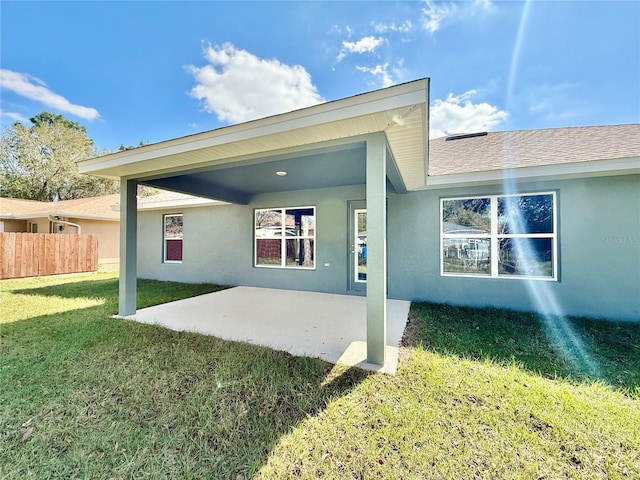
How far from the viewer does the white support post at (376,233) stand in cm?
295

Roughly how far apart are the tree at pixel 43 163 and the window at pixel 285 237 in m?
21.3

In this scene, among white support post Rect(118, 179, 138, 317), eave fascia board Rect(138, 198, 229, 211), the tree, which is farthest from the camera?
the tree

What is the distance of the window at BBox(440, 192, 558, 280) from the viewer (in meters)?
5.16

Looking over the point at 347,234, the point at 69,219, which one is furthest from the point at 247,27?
the point at 69,219

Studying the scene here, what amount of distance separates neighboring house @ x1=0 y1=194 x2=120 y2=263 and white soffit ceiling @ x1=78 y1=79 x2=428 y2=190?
1132cm

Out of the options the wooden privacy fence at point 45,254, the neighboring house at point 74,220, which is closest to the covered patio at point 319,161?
the wooden privacy fence at point 45,254

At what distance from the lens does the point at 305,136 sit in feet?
10.1

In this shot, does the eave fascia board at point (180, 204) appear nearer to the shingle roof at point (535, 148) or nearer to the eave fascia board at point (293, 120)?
the eave fascia board at point (293, 120)

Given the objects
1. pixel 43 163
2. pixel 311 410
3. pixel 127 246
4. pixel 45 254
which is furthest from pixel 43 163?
pixel 311 410

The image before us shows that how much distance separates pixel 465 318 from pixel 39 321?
7.61m

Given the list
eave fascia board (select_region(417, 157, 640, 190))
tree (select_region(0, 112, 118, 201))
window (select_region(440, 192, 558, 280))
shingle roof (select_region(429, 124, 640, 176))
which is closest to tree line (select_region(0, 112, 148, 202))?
tree (select_region(0, 112, 118, 201))

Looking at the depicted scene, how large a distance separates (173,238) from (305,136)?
8220mm

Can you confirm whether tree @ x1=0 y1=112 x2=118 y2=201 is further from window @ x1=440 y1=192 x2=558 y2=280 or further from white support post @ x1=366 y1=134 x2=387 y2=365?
window @ x1=440 y1=192 x2=558 y2=280

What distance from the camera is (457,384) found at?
2.67m
